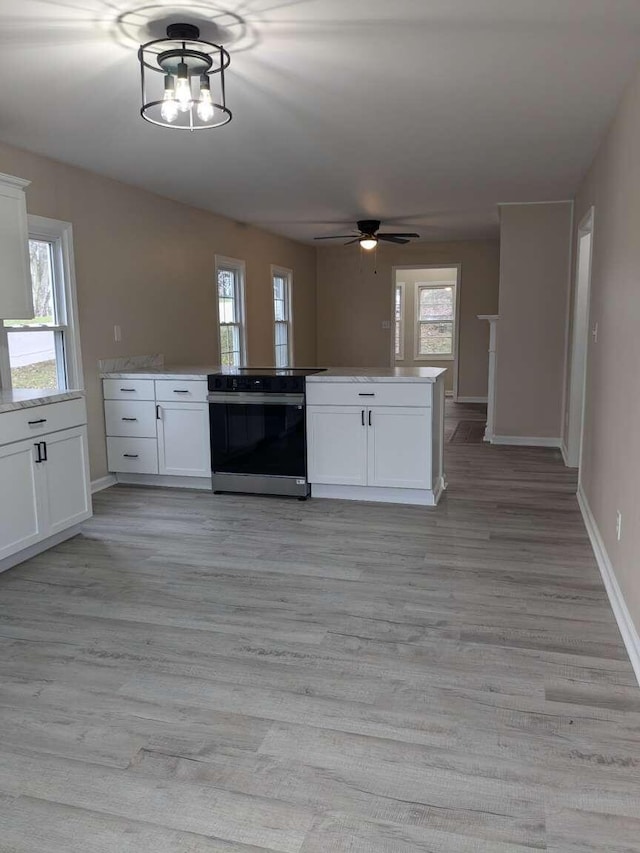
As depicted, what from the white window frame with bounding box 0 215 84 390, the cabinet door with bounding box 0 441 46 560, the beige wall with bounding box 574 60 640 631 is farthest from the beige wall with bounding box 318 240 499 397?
the cabinet door with bounding box 0 441 46 560

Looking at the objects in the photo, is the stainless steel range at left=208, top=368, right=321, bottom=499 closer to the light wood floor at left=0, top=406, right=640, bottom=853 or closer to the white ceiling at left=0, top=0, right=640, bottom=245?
the light wood floor at left=0, top=406, right=640, bottom=853

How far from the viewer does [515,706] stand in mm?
2201

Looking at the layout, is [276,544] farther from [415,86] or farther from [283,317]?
[283,317]

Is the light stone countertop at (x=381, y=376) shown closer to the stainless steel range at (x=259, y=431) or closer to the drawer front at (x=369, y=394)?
the drawer front at (x=369, y=394)

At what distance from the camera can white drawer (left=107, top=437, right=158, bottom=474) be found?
509 cm

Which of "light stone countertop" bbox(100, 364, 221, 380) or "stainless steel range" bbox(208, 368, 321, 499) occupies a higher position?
"light stone countertop" bbox(100, 364, 221, 380)

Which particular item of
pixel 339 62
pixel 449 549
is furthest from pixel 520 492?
pixel 339 62

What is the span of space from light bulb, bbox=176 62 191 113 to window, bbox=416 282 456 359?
909 centimetres

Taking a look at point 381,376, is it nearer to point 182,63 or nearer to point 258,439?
point 258,439

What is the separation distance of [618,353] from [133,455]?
11.5 ft

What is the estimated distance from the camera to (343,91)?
10.6 feet

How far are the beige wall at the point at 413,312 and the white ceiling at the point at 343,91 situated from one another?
579 centimetres

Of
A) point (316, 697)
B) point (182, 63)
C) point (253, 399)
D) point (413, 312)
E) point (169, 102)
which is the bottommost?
point (316, 697)

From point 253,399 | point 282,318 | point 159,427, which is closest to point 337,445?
point 253,399
